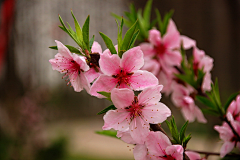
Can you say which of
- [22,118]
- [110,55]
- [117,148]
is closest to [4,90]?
[22,118]

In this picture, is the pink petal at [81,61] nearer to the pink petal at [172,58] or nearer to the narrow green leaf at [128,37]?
the narrow green leaf at [128,37]

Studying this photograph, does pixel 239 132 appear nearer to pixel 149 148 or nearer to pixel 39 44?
pixel 149 148

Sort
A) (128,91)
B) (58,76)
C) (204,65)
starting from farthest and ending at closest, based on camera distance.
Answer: (58,76) < (204,65) < (128,91)

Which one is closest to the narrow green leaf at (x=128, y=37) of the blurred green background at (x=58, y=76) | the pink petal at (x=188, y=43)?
the pink petal at (x=188, y=43)

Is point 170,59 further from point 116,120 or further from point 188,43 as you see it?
point 116,120

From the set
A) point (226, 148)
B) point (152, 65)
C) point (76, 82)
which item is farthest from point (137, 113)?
point (152, 65)

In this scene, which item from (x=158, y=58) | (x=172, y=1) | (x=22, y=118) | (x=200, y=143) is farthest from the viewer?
(x=172, y=1)
